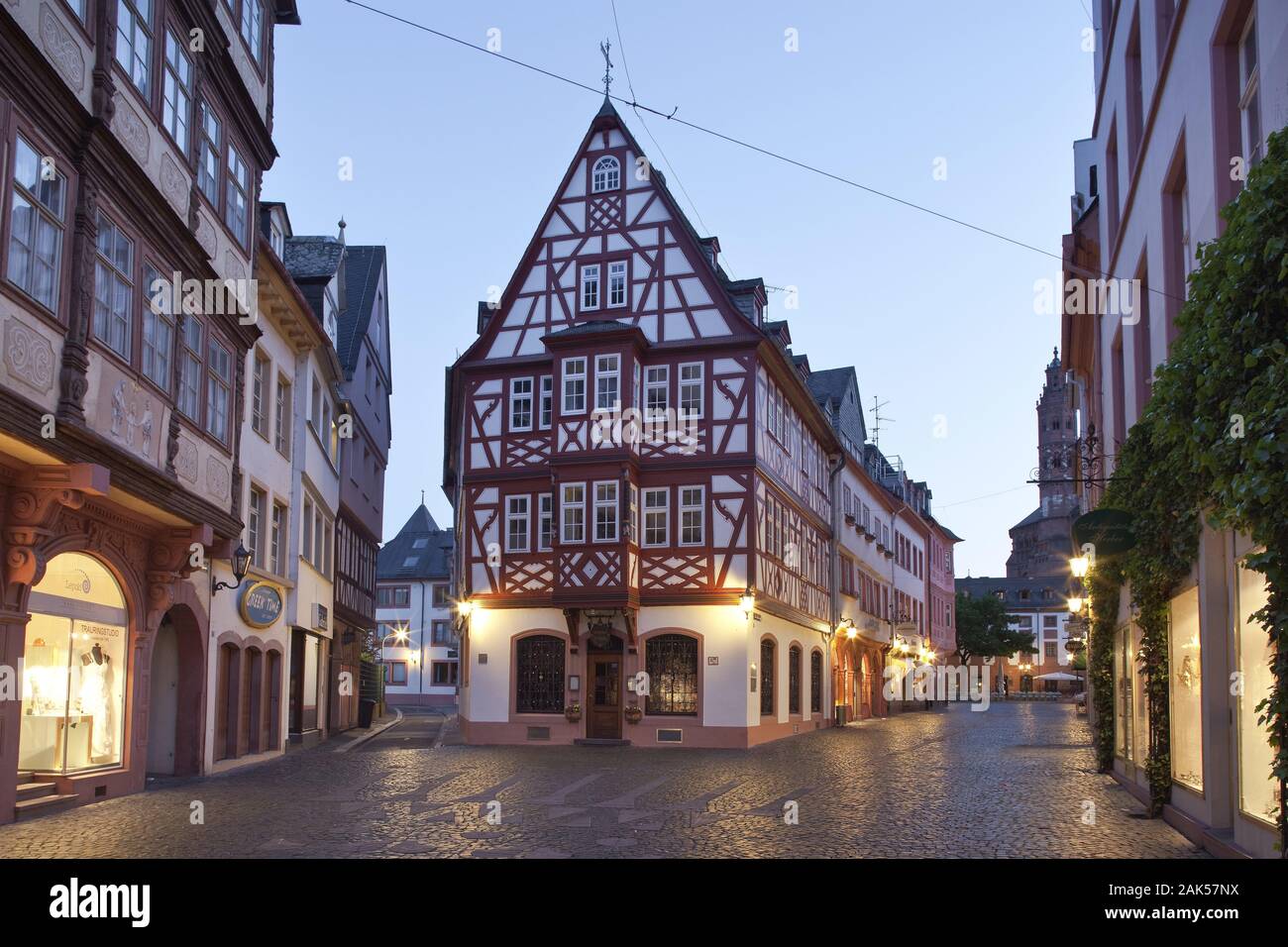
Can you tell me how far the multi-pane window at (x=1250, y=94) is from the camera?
36.5 feet

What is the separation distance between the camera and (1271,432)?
7.58 m

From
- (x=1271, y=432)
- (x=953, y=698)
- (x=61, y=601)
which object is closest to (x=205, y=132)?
(x=61, y=601)

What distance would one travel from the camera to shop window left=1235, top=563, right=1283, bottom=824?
33.3 ft

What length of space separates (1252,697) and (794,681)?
2550 cm

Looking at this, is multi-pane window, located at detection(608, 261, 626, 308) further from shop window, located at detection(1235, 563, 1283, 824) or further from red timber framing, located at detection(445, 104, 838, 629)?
shop window, located at detection(1235, 563, 1283, 824)

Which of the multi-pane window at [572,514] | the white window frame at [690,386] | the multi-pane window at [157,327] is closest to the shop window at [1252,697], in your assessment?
the multi-pane window at [157,327]

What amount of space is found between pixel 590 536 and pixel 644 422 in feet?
10.6

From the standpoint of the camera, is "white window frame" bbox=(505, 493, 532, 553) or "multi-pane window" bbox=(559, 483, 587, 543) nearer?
"multi-pane window" bbox=(559, 483, 587, 543)

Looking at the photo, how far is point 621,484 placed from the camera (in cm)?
3012

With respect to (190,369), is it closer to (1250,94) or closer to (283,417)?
(283,417)

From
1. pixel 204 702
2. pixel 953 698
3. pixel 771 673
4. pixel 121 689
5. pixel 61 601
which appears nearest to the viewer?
pixel 61 601

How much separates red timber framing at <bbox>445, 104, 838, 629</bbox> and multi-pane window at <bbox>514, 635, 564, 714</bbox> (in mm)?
1035

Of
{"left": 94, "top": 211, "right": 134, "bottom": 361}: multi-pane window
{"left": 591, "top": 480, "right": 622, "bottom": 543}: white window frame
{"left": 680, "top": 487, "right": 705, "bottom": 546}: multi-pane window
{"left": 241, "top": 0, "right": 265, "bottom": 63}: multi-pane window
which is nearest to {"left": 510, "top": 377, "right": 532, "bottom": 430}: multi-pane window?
{"left": 591, "top": 480, "right": 622, "bottom": 543}: white window frame
